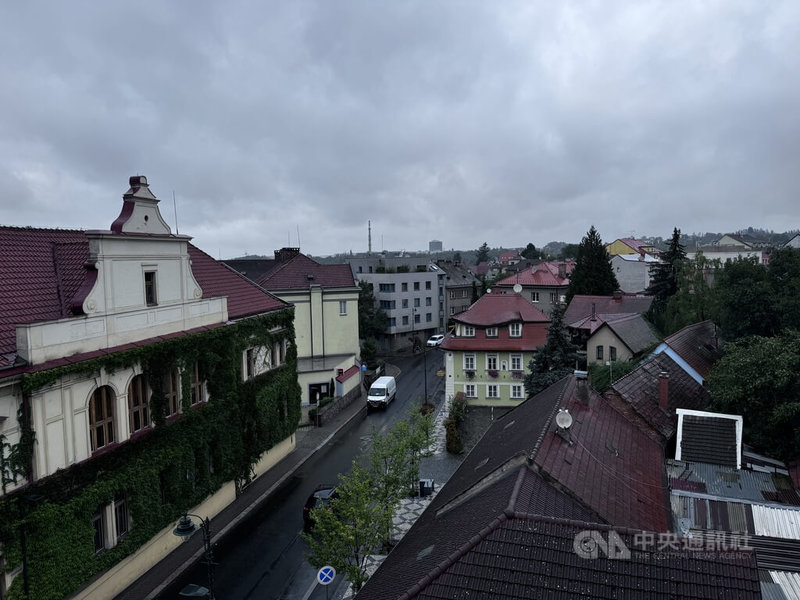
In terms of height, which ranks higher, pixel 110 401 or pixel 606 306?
pixel 606 306

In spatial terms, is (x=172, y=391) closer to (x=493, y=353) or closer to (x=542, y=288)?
(x=493, y=353)

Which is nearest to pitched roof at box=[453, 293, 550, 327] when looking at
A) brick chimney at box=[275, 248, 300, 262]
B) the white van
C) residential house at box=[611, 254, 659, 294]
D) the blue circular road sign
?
the white van

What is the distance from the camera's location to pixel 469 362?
1521 inches

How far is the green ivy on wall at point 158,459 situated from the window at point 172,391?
24cm

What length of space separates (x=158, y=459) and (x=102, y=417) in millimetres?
2929

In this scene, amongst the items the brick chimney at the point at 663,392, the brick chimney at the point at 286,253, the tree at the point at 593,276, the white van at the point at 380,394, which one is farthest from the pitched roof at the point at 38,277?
the tree at the point at 593,276

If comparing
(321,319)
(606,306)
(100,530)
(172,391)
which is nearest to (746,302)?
(606,306)

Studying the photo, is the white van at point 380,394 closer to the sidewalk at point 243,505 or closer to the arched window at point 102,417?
the sidewalk at point 243,505

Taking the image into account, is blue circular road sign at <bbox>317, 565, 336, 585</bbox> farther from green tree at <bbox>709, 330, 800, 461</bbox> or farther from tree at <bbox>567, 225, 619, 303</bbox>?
tree at <bbox>567, 225, 619, 303</bbox>

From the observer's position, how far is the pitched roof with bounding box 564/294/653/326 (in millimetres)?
48469

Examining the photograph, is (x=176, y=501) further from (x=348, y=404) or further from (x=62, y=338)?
(x=348, y=404)

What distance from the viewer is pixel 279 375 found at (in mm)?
30281

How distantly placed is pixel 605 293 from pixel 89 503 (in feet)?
183

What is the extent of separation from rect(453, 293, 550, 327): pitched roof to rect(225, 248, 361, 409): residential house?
1058 cm
